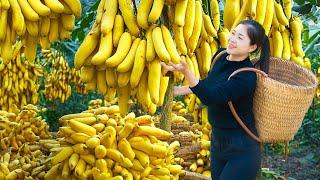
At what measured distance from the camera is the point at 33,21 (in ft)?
8.21

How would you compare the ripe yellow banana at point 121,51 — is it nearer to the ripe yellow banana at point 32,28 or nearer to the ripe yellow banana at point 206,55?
the ripe yellow banana at point 32,28

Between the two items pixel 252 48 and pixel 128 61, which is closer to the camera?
pixel 128 61

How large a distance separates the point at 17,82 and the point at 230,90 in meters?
3.63

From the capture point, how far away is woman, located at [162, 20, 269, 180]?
317 centimetres

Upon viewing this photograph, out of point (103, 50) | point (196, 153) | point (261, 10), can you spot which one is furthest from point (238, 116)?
point (196, 153)

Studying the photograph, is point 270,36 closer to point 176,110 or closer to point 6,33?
point 6,33

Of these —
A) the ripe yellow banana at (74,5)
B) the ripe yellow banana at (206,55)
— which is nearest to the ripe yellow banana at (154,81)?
the ripe yellow banana at (74,5)

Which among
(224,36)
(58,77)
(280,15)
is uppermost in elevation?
(280,15)

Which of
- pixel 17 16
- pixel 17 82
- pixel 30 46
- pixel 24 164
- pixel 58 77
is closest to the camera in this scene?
pixel 17 16

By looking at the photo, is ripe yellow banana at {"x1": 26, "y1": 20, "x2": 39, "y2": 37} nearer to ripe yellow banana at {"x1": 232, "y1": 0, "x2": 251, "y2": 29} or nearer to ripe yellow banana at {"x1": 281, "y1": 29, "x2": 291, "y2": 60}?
ripe yellow banana at {"x1": 232, "y1": 0, "x2": 251, "y2": 29}

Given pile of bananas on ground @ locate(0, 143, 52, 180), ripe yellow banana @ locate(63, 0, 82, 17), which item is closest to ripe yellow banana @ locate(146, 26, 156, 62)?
ripe yellow banana @ locate(63, 0, 82, 17)

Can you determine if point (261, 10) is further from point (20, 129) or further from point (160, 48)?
point (20, 129)

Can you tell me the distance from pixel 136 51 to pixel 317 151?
6.37 meters

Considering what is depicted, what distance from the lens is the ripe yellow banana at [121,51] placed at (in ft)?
8.08
